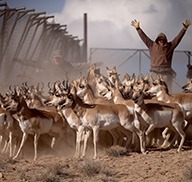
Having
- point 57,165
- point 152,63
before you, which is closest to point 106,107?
point 57,165

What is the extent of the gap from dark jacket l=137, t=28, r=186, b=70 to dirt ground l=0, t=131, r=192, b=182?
6589 mm

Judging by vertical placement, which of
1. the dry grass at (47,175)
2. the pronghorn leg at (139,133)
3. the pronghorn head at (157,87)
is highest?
the pronghorn head at (157,87)

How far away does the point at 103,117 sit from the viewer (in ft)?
26.1

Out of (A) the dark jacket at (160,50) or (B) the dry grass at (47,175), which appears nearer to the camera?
(B) the dry grass at (47,175)

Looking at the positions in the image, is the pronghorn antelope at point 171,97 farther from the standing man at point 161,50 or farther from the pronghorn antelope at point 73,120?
the standing man at point 161,50

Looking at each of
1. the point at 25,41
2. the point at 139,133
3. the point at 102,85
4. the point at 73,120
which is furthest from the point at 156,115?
the point at 25,41

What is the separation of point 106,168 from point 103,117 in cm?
173

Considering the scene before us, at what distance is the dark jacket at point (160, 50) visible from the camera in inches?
557

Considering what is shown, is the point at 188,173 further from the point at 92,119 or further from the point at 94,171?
the point at 92,119

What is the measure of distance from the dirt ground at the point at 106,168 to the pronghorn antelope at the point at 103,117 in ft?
2.19

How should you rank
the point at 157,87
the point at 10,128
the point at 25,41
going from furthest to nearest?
the point at 25,41 → the point at 157,87 → the point at 10,128

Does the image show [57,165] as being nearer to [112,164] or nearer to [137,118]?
[112,164]

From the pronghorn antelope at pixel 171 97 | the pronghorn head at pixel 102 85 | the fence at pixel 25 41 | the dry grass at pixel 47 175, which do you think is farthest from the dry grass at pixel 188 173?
the fence at pixel 25 41

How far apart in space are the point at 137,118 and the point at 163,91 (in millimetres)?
2542
